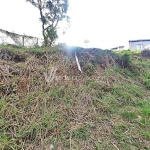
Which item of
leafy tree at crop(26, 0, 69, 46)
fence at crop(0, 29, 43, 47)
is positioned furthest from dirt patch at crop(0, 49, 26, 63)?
leafy tree at crop(26, 0, 69, 46)

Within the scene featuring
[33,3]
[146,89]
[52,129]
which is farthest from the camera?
[33,3]

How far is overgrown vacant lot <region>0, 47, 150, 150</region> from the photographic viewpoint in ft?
5.24

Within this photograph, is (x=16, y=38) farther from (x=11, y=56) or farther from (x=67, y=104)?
(x=67, y=104)

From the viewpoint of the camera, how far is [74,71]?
2791 millimetres

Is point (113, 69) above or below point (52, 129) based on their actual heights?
above

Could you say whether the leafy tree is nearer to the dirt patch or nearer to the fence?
the fence

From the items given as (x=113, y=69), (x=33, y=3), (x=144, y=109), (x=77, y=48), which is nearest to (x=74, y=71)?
(x=77, y=48)

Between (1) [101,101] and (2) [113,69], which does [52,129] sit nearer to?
(1) [101,101]

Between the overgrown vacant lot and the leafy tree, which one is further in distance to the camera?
the leafy tree

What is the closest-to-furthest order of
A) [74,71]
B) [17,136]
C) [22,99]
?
[17,136] → [22,99] → [74,71]

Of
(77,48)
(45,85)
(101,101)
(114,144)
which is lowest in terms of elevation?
(114,144)

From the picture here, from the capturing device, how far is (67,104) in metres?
2.05

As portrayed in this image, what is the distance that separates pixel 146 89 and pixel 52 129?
2.20 metres

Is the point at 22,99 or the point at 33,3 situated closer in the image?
the point at 22,99
